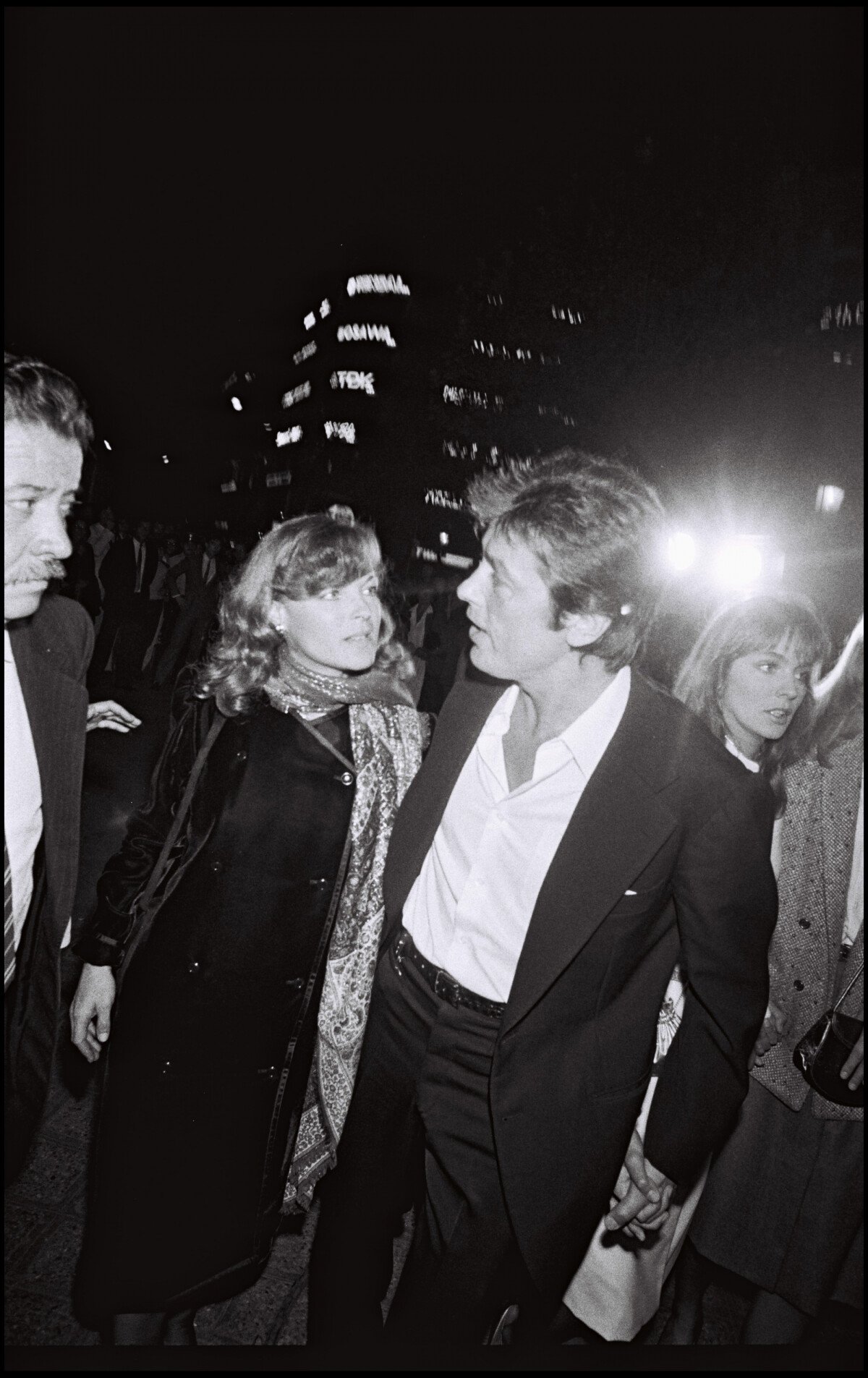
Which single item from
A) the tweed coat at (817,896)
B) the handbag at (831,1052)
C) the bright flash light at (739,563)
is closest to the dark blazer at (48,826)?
the bright flash light at (739,563)

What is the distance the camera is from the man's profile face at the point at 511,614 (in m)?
1.67

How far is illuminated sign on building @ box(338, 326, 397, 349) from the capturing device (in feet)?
6.72

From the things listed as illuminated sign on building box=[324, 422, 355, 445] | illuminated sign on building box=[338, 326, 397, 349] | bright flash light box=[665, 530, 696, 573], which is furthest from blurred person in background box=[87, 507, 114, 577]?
bright flash light box=[665, 530, 696, 573]

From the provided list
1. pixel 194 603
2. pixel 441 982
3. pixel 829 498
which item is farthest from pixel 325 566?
pixel 829 498

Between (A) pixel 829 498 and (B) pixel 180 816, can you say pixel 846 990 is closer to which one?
(A) pixel 829 498

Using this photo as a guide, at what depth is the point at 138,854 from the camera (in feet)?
5.88

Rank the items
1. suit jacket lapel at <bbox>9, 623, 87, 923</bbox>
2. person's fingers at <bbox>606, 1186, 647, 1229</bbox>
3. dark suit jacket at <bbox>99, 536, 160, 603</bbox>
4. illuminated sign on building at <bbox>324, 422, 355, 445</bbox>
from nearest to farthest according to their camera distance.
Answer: suit jacket lapel at <bbox>9, 623, 87, 923</bbox>, person's fingers at <bbox>606, 1186, 647, 1229</bbox>, dark suit jacket at <bbox>99, 536, 160, 603</bbox>, illuminated sign on building at <bbox>324, 422, 355, 445</bbox>

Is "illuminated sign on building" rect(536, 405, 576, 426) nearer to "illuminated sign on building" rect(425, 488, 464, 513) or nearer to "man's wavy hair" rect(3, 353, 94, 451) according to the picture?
"illuminated sign on building" rect(425, 488, 464, 513)

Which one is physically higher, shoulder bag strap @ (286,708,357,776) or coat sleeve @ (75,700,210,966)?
shoulder bag strap @ (286,708,357,776)

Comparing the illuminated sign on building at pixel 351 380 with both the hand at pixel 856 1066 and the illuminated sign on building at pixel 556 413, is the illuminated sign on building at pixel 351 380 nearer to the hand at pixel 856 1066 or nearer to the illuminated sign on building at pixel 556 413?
the illuminated sign on building at pixel 556 413

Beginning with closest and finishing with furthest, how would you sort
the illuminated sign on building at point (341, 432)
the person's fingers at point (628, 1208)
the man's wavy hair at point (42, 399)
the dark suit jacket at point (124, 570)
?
the man's wavy hair at point (42, 399) → the person's fingers at point (628, 1208) → the dark suit jacket at point (124, 570) → the illuminated sign on building at point (341, 432)

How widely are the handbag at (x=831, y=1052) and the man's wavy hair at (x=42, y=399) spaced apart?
82.6 inches

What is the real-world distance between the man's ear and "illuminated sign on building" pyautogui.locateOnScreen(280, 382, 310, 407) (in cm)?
98

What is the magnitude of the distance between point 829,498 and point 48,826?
80.9 inches
